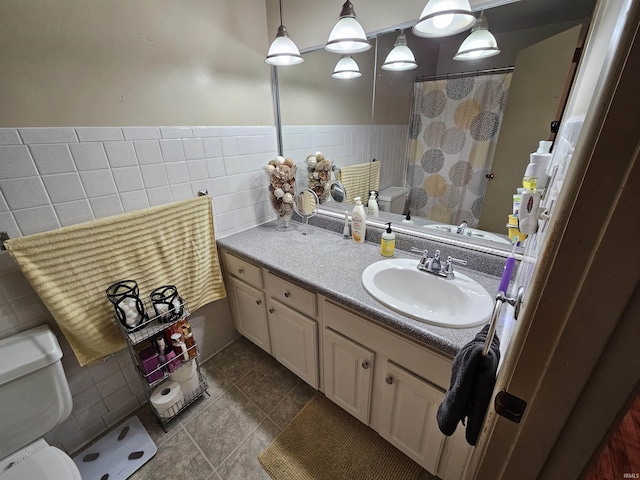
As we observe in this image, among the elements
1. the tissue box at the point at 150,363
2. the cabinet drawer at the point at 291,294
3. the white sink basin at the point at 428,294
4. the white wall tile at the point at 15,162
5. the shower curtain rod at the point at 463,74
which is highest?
the shower curtain rod at the point at 463,74

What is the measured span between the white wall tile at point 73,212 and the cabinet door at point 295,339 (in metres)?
0.89

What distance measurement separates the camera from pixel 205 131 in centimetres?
137

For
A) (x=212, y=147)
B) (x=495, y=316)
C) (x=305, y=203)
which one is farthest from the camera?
(x=305, y=203)

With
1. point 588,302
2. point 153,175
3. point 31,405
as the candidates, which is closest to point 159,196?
point 153,175

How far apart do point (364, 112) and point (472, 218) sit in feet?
3.13

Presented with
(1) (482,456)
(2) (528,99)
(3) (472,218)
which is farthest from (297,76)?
(1) (482,456)

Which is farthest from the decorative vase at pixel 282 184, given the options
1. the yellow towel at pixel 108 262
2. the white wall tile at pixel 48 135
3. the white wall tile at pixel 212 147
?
the white wall tile at pixel 48 135

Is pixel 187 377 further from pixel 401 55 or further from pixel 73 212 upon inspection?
pixel 401 55

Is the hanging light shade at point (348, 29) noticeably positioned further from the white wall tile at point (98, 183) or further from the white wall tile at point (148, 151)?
the white wall tile at point (98, 183)

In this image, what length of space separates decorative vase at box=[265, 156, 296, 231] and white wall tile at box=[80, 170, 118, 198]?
769mm

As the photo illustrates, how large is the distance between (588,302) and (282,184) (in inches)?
57.8

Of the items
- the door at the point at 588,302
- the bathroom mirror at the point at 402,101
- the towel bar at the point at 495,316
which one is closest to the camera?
the door at the point at 588,302

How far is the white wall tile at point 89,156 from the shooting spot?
1.03m

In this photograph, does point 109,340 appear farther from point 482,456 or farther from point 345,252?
point 482,456
